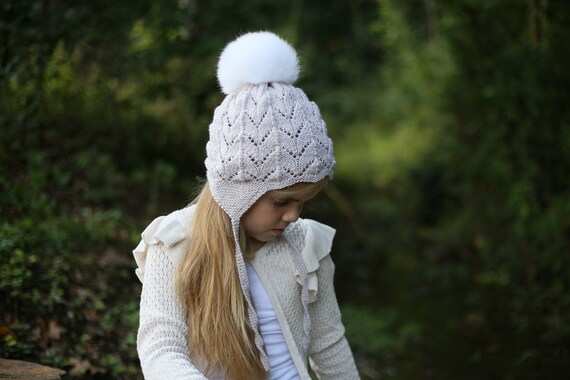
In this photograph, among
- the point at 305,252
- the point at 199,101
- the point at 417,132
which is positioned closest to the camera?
the point at 305,252

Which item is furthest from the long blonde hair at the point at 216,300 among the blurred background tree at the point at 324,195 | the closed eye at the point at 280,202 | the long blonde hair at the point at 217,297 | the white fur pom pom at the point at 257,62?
the blurred background tree at the point at 324,195

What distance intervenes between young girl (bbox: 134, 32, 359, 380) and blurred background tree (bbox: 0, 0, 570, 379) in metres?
1.19

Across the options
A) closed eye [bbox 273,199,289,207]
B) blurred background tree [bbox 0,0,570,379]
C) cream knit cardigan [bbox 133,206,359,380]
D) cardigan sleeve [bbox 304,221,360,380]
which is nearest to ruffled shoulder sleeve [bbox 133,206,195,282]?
cream knit cardigan [bbox 133,206,359,380]

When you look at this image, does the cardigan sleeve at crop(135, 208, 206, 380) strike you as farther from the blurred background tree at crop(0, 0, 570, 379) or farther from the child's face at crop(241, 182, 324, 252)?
the blurred background tree at crop(0, 0, 570, 379)

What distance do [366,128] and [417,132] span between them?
2.98 m

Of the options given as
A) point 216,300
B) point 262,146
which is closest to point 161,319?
point 216,300

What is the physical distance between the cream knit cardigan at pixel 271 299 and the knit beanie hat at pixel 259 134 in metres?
0.15

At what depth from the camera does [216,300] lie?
2426mm

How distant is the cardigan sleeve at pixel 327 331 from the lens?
8.99 ft

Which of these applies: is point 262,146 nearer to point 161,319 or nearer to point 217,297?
point 217,297

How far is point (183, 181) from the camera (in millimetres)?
6230

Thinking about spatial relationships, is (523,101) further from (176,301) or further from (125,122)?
(176,301)

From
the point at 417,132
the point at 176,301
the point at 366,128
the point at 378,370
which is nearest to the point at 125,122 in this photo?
the point at 378,370

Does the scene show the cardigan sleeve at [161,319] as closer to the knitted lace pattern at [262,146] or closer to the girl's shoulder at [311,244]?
the knitted lace pattern at [262,146]
